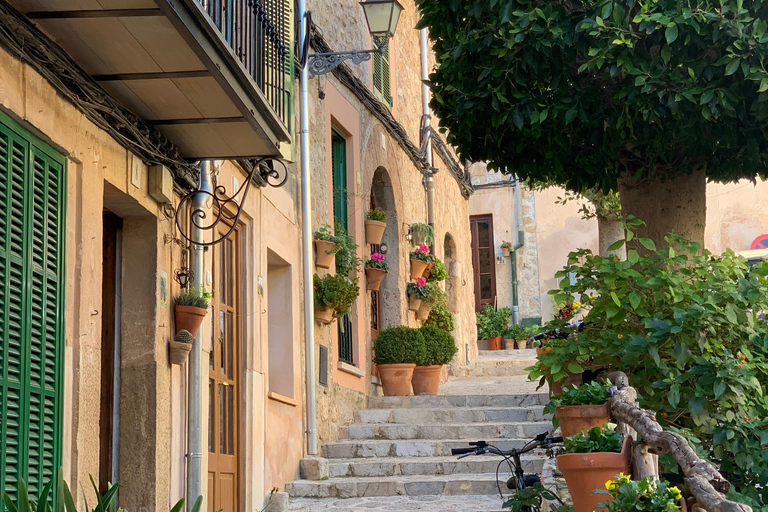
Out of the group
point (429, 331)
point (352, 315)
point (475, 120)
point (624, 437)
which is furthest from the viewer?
point (429, 331)

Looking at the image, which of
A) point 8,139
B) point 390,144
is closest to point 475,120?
point 8,139

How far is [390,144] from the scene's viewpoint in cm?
1359

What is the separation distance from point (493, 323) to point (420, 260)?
8.56 m

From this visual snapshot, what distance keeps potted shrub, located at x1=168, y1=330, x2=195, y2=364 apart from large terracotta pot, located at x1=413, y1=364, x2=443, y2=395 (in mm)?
6035

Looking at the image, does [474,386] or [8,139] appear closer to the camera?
[8,139]

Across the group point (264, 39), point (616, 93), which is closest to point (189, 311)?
point (264, 39)

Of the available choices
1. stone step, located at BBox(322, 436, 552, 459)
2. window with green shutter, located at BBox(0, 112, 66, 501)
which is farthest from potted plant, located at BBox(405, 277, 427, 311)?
window with green shutter, located at BBox(0, 112, 66, 501)

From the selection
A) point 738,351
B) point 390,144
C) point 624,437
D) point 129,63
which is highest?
point 390,144

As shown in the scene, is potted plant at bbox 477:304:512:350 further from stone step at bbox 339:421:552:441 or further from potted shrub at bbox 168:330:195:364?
potted shrub at bbox 168:330:195:364

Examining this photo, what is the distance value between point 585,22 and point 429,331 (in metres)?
6.89

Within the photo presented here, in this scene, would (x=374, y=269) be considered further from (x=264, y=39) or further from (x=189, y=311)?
(x=189, y=311)

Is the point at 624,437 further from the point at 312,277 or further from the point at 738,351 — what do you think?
the point at 312,277

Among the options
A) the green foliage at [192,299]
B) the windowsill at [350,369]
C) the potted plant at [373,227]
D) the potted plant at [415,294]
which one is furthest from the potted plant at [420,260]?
the green foliage at [192,299]

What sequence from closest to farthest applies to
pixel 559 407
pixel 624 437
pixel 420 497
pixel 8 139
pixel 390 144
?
pixel 8 139
pixel 624 437
pixel 559 407
pixel 420 497
pixel 390 144
